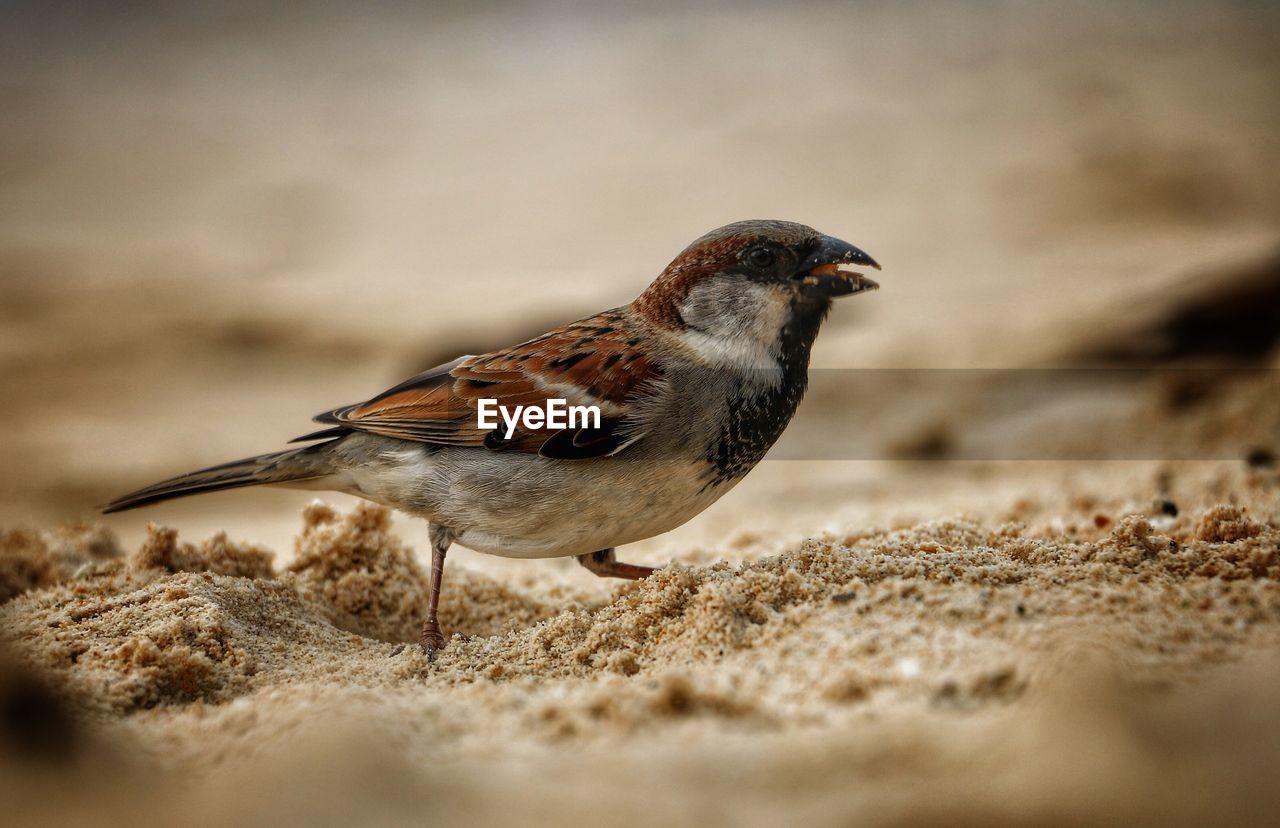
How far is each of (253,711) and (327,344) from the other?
21.9 ft

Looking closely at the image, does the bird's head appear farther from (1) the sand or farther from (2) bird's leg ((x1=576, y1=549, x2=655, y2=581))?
(2) bird's leg ((x1=576, y1=549, x2=655, y2=581))

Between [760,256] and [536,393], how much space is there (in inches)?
37.4

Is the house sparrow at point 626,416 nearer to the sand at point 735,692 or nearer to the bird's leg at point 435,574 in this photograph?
the bird's leg at point 435,574

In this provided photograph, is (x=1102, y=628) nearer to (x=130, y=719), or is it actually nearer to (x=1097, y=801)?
(x=1097, y=801)

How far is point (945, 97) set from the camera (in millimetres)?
13977

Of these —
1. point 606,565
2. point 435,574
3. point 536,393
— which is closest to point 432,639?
point 435,574

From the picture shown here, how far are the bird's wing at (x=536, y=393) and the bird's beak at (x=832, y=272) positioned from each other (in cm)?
63

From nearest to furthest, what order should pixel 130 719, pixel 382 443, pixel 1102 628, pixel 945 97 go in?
1. pixel 1102 628
2. pixel 130 719
3. pixel 382 443
4. pixel 945 97

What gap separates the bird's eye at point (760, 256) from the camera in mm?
3658

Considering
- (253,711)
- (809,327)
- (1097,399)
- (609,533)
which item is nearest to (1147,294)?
(1097,399)

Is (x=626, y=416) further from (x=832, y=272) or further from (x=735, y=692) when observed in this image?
(x=735, y=692)

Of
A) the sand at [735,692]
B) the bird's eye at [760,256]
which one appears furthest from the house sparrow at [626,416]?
the sand at [735,692]

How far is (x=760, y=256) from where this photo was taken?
3.67 m

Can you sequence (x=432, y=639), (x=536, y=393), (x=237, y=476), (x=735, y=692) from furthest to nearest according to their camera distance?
(x=237, y=476)
(x=536, y=393)
(x=432, y=639)
(x=735, y=692)
